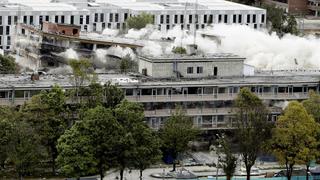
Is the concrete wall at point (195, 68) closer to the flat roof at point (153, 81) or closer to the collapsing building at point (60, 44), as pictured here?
the flat roof at point (153, 81)

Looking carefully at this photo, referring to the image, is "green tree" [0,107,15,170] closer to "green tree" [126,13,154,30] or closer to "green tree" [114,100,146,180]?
"green tree" [114,100,146,180]

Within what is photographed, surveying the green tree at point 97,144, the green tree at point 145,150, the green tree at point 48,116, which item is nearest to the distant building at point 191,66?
the green tree at point 48,116

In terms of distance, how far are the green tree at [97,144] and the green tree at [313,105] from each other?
7.32 metres

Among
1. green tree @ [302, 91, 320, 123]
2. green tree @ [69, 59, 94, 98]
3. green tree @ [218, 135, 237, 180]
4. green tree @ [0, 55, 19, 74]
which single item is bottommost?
green tree @ [218, 135, 237, 180]

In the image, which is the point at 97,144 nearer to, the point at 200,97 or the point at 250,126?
the point at 250,126

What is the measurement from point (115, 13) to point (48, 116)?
91.8 feet

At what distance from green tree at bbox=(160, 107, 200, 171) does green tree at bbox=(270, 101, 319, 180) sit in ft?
9.31

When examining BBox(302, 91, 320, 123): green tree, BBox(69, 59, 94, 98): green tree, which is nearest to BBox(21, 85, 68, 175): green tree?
BBox(69, 59, 94, 98): green tree

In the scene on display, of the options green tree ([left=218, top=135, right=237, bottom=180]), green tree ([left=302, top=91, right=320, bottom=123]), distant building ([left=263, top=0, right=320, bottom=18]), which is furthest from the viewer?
distant building ([left=263, top=0, right=320, bottom=18])

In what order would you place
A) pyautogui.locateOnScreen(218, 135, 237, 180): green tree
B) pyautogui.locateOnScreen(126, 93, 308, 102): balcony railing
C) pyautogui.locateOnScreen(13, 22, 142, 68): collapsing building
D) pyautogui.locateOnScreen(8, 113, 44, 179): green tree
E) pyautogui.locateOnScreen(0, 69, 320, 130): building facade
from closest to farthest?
pyautogui.locateOnScreen(8, 113, 44, 179): green tree, pyautogui.locateOnScreen(218, 135, 237, 180): green tree, pyautogui.locateOnScreen(0, 69, 320, 130): building facade, pyautogui.locateOnScreen(126, 93, 308, 102): balcony railing, pyautogui.locateOnScreen(13, 22, 142, 68): collapsing building

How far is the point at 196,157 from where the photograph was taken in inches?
1592

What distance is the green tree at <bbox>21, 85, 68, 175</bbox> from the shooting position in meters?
37.5

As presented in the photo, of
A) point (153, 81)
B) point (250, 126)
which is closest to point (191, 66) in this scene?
point (153, 81)

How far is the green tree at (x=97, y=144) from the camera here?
35.3 metres
